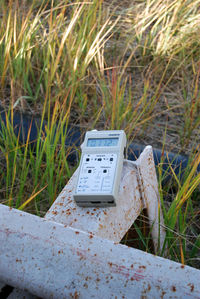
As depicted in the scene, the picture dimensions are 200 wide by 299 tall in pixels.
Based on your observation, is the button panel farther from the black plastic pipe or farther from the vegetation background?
the black plastic pipe

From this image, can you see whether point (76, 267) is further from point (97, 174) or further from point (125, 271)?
point (97, 174)

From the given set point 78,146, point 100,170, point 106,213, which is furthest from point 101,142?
point 78,146

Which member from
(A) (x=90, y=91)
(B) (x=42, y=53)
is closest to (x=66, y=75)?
(A) (x=90, y=91)

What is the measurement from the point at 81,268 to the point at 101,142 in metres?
0.46

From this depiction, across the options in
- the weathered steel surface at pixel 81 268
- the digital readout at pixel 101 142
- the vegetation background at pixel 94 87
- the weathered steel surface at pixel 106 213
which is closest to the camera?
the weathered steel surface at pixel 81 268

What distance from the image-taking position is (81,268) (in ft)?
2.57

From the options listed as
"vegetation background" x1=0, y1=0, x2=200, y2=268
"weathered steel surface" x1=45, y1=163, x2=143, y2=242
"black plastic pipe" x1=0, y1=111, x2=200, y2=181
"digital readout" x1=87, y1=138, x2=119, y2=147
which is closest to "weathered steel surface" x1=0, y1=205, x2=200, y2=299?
"weathered steel surface" x1=45, y1=163, x2=143, y2=242

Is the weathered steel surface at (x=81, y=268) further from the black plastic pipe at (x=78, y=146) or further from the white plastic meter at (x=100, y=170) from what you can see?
the black plastic pipe at (x=78, y=146)

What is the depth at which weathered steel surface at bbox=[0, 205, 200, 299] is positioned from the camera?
0.75 meters

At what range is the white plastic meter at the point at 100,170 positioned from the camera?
1034 millimetres

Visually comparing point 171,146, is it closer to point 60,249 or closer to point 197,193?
point 197,193

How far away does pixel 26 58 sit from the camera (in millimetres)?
2270

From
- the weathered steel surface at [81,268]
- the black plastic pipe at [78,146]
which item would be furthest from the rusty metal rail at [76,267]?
the black plastic pipe at [78,146]

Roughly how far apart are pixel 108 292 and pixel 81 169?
429mm
